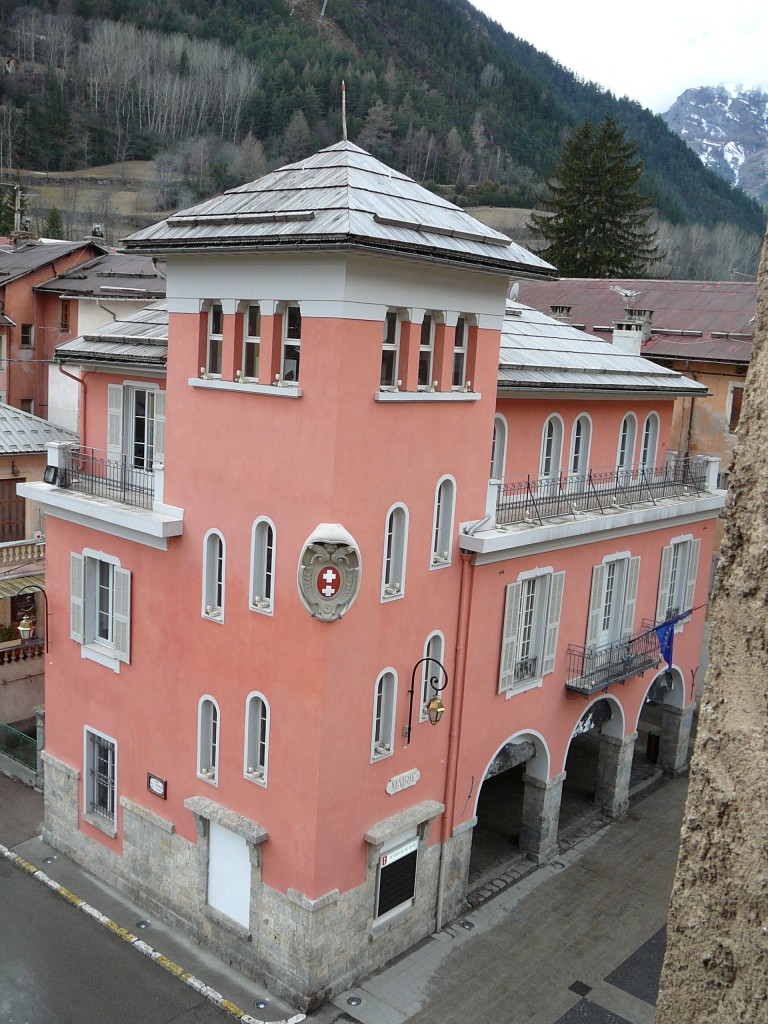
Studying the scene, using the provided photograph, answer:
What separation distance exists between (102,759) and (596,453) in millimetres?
14455

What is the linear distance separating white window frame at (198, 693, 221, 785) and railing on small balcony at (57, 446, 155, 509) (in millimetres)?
4308

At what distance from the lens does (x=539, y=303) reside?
44344 millimetres

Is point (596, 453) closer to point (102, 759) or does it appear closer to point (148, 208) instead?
point (102, 759)

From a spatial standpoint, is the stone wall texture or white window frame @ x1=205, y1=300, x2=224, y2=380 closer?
the stone wall texture

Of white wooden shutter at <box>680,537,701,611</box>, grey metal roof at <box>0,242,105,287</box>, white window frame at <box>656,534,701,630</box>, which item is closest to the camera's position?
white window frame at <box>656,534,701,630</box>

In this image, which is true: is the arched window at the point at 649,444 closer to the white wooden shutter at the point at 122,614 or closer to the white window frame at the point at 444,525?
the white window frame at the point at 444,525

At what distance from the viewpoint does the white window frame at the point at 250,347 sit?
17.5 metres

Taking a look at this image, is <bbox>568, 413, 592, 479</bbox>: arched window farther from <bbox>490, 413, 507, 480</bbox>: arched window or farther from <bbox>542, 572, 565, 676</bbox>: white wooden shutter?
<bbox>542, 572, 565, 676</bbox>: white wooden shutter

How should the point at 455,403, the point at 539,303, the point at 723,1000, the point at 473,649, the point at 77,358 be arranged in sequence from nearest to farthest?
the point at 723,1000 → the point at 455,403 → the point at 473,649 → the point at 77,358 → the point at 539,303

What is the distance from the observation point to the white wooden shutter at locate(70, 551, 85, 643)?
21438 millimetres

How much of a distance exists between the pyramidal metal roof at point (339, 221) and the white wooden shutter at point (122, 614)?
22.5 feet

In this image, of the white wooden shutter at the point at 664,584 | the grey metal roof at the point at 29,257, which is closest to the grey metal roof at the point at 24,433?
the grey metal roof at the point at 29,257

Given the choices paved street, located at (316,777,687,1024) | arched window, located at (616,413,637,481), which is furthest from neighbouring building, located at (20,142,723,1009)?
arched window, located at (616,413,637,481)

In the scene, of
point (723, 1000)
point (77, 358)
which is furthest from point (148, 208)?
point (723, 1000)
